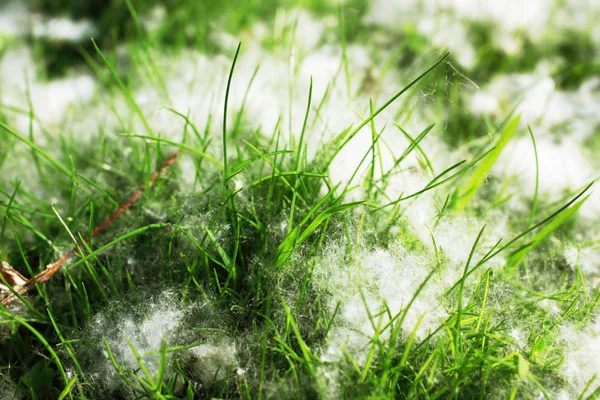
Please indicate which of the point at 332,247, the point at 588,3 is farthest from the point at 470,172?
the point at 588,3

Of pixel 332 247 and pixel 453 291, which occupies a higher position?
pixel 332 247

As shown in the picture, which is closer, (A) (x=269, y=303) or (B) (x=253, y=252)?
(A) (x=269, y=303)

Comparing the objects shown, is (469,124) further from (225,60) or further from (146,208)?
(146,208)

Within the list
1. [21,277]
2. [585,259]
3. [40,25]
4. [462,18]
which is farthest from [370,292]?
[40,25]

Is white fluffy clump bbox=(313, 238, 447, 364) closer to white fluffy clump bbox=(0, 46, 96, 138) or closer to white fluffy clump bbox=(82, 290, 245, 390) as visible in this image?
white fluffy clump bbox=(82, 290, 245, 390)

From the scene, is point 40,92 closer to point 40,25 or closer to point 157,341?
point 40,25
